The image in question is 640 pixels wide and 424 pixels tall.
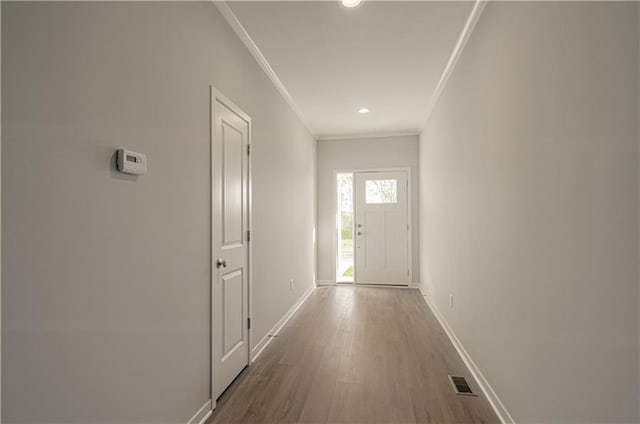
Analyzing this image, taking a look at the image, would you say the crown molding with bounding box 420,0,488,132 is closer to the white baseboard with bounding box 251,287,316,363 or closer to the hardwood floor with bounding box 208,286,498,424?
the hardwood floor with bounding box 208,286,498,424

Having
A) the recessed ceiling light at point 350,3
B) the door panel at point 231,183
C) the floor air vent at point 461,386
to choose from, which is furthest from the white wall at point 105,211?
the floor air vent at point 461,386

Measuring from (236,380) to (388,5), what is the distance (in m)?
2.90

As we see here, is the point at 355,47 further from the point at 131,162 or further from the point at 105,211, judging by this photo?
the point at 105,211

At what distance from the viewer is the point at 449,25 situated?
2406 millimetres

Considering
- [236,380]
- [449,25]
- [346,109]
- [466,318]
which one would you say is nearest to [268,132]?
[346,109]

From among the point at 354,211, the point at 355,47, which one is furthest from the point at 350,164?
the point at 355,47

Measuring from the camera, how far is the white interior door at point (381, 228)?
554cm

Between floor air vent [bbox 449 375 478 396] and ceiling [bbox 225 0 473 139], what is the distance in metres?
2.66

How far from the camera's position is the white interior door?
554cm

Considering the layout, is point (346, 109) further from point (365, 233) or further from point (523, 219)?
point (523, 219)

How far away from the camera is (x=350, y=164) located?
5.68 meters

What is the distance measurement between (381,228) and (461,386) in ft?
11.4

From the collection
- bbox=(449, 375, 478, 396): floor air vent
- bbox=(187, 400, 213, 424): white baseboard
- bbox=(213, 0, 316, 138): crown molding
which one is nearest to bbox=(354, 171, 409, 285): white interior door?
bbox=(213, 0, 316, 138): crown molding

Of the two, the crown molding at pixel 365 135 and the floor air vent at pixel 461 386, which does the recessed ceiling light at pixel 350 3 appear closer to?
the floor air vent at pixel 461 386
